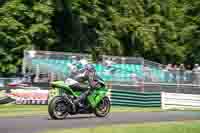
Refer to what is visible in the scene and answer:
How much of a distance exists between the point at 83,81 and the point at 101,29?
51.1ft

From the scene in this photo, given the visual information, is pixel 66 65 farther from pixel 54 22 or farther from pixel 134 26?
pixel 134 26

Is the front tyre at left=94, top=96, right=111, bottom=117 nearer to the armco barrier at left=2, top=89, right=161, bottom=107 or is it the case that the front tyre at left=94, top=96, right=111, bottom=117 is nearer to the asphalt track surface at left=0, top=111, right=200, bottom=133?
the asphalt track surface at left=0, top=111, right=200, bottom=133

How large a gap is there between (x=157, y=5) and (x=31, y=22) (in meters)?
10.6

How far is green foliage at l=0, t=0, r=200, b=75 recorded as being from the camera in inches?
1108

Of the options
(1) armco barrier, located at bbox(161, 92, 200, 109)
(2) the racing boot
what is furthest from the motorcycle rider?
(1) armco barrier, located at bbox(161, 92, 200, 109)

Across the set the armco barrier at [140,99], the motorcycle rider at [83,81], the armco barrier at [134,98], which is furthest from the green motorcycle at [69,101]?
the armco barrier at [140,99]

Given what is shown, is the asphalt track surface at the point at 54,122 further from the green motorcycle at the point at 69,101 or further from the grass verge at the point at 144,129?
the grass verge at the point at 144,129

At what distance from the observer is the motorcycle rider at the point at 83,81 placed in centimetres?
1591

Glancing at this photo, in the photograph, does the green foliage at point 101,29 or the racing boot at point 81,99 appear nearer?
the racing boot at point 81,99

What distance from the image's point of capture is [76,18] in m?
30.6

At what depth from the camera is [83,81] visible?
1611 centimetres

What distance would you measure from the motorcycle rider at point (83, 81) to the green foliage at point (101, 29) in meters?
11.6

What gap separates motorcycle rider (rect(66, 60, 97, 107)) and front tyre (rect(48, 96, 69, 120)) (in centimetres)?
45

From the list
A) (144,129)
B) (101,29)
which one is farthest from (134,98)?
(144,129)
